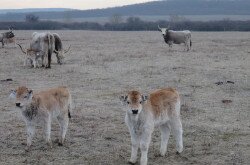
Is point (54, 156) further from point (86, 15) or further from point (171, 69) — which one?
point (86, 15)

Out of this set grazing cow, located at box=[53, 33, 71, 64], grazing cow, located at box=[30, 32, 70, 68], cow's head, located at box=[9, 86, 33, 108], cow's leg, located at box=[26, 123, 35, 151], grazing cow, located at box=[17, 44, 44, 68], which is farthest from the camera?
grazing cow, located at box=[53, 33, 71, 64]

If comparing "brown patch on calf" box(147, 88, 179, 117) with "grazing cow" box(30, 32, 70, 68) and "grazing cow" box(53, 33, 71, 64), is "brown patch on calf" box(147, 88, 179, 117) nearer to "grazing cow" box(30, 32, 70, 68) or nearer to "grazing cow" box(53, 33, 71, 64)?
"grazing cow" box(30, 32, 70, 68)

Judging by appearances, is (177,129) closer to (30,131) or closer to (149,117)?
(149,117)

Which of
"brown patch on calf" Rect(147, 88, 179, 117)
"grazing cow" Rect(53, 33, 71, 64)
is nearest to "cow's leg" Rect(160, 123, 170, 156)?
"brown patch on calf" Rect(147, 88, 179, 117)

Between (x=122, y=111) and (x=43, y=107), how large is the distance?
376 cm

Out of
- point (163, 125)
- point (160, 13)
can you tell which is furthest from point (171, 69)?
point (160, 13)

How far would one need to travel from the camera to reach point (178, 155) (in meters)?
9.05

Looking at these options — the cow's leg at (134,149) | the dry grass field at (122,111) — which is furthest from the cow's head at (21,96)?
the cow's leg at (134,149)

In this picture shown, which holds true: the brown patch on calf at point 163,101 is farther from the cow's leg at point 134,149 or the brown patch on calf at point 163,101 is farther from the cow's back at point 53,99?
the cow's back at point 53,99

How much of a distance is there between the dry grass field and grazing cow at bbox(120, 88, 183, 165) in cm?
42

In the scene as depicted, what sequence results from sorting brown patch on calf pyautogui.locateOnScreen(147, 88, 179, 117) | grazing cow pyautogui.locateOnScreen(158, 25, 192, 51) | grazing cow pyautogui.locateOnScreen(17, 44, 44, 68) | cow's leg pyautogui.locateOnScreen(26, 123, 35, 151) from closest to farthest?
brown patch on calf pyautogui.locateOnScreen(147, 88, 179, 117), cow's leg pyautogui.locateOnScreen(26, 123, 35, 151), grazing cow pyautogui.locateOnScreen(17, 44, 44, 68), grazing cow pyautogui.locateOnScreen(158, 25, 192, 51)

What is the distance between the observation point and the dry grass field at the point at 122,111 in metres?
9.08

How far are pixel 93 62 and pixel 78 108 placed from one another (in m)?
11.3

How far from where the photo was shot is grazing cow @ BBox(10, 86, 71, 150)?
349 inches
